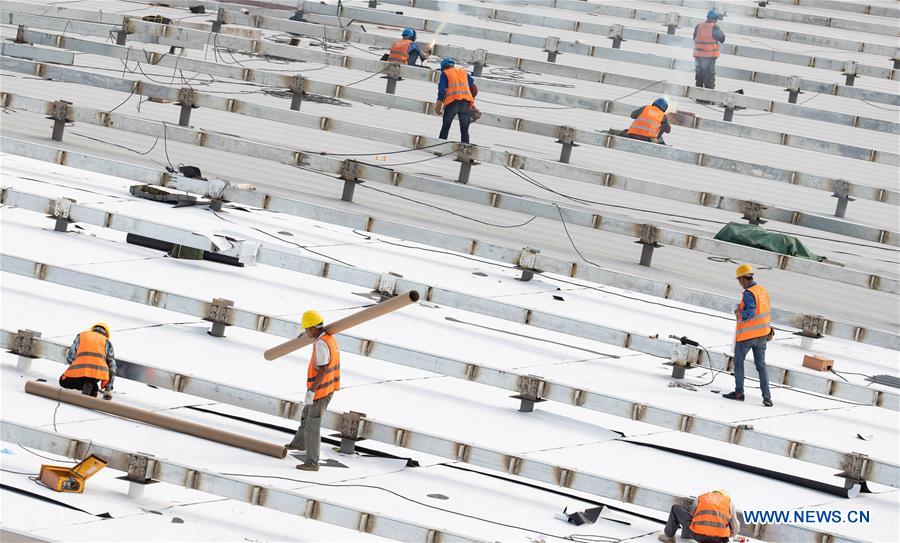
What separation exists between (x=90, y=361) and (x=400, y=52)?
50.3 feet

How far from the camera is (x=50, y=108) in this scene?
2231 cm

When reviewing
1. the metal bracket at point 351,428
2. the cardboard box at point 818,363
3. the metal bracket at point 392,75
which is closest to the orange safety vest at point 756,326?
the cardboard box at point 818,363

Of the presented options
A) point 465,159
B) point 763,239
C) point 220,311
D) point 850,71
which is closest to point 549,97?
point 465,159

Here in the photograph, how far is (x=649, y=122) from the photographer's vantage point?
79.6 ft

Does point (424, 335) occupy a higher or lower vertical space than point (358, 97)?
lower

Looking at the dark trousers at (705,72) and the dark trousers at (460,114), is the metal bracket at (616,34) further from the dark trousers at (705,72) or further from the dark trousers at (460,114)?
the dark trousers at (460,114)

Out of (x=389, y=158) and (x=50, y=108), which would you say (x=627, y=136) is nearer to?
(x=389, y=158)

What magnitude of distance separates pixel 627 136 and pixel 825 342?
712 cm

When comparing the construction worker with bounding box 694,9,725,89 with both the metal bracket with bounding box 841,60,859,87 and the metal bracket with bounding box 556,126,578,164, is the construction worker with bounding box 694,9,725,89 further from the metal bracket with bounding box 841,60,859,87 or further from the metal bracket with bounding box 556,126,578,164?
the metal bracket with bounding box 556,126,578,164

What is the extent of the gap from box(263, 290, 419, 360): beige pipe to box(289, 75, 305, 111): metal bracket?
1177cm

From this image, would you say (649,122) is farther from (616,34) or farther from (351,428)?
(351,428)

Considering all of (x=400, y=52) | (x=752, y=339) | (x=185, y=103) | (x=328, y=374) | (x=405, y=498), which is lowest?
(x=405, y=498)

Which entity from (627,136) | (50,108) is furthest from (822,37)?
(50,108)

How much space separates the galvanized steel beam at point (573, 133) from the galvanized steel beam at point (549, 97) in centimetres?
18
